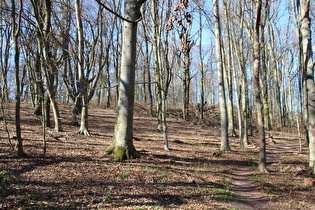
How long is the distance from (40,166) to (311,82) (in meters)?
8.43

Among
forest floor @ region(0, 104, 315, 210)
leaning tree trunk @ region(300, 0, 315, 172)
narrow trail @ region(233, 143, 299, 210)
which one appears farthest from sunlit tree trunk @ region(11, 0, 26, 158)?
leaning tree trunk @ region(300, 0, 315, 172)

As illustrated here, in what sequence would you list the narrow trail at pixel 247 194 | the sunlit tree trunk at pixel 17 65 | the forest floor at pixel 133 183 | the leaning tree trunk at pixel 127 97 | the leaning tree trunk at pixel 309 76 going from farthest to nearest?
the leaning tree trunk at pixel 309 76 → the leaning tree trunk at pixel 127 97 → the sunlit tree trunk at pixel 17 65 → the narrow trail at pixel 247 194 → the forest floor at pixel 133 183

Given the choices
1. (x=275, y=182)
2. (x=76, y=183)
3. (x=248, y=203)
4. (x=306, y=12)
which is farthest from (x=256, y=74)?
(x=76, y=183)

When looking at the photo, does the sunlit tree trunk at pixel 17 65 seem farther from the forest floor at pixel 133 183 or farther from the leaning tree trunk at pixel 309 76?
the leaning tree trunk at pixel 309 76

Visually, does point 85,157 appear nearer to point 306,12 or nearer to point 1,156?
point 1,156

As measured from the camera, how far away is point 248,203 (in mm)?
5398

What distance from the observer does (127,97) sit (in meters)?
7.61

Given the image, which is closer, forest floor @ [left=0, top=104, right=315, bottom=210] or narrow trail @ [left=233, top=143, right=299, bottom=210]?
forest floor @ [left=0, top=104, right=315, bottom=210]

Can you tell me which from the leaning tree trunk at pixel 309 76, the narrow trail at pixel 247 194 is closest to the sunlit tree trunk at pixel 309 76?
the leaning tree trunk at pixel 309 76

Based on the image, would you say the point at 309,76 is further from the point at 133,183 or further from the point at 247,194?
the point at 133,183

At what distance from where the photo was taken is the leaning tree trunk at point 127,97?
24.4 ft

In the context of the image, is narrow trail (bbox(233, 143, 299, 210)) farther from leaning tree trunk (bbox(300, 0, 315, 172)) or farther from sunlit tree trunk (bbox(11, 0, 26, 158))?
sunlit tree trunk (bbox(11, 0, 26, 158))

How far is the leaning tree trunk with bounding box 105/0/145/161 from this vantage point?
7434 millimetres

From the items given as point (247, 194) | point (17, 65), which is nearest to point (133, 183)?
point (247, 194)
